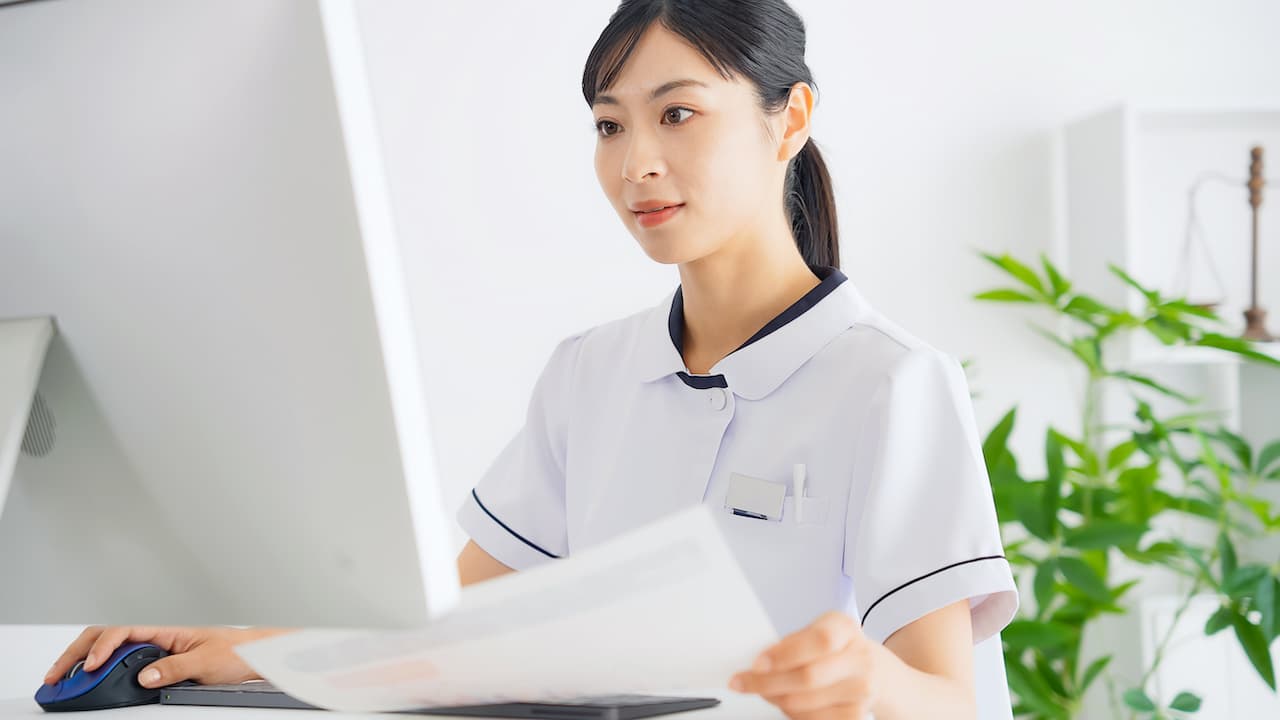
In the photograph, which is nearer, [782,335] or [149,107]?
[149,107]

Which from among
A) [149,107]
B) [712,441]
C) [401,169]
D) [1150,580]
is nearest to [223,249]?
→ [149,107]

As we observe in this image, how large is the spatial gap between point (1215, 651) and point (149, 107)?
241 cm

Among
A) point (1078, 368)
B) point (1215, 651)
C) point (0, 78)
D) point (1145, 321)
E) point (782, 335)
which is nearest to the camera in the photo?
point (0, 78)

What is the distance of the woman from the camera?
86 cm

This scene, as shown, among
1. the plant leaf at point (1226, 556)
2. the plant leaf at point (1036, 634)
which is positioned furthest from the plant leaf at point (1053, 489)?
the plant leaf at point (1226, 556)

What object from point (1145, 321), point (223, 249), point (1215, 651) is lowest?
point (1215, 651)

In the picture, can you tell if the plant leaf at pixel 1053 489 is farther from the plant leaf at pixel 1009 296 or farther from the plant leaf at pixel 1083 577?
the plant leaf at pixel 1009 296

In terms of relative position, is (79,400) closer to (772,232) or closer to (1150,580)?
(772,232)

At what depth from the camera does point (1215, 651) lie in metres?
2.29

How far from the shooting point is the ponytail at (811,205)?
4.10 ft

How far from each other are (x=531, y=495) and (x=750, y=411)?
314 mm

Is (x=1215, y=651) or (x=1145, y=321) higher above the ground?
(x=1145, y=321)

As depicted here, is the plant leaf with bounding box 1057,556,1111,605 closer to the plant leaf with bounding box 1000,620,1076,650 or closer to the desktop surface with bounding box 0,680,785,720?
the plant leaf with bounding box 1000,620,1076,650

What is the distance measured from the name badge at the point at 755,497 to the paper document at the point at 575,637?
434 mm
